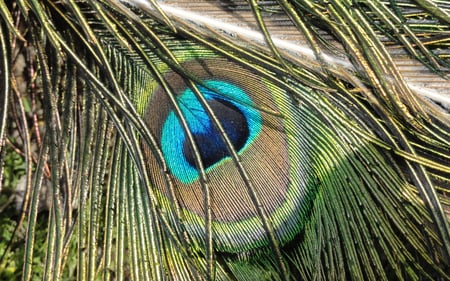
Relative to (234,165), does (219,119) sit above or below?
above

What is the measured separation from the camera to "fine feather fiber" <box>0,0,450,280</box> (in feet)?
4.49

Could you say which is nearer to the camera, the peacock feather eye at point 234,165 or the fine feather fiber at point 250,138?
the fine feather fiber at point 250,138

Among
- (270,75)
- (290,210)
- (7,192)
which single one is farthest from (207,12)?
(7,192)

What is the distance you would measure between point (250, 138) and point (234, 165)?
0.10m

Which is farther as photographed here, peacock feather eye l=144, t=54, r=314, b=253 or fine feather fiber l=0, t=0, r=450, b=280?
peacock feather eye l=144, t=54, r=314, b=253

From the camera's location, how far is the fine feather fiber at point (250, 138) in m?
1.37

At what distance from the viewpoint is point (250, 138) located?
162cm

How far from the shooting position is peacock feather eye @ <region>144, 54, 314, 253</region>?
5.15 ft

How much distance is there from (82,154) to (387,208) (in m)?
0.89

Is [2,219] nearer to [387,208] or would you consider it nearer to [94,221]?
[94,221]

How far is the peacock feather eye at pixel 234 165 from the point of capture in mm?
1568

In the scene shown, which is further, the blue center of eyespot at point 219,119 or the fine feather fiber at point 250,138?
the blue center of eyespot at point 219,119

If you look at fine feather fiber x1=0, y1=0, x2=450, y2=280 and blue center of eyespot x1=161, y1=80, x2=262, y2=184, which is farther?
blue center of eyespot x1=161, y1=80, x2=262, y2=184

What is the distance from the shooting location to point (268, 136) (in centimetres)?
161
